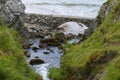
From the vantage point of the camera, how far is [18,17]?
51812mm

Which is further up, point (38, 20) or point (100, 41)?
point (38, 20)

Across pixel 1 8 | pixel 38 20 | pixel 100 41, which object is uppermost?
pixel 38 20

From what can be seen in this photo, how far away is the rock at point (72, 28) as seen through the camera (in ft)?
203

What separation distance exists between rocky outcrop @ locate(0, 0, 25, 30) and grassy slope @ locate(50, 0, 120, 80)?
11205 mm

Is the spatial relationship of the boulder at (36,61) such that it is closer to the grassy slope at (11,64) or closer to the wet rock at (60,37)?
the grassy slope at (11,64)

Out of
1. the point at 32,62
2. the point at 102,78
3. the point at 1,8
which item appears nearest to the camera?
the point at 102,78

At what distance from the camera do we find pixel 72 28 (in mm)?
63031

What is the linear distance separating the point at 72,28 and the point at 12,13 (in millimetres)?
15268

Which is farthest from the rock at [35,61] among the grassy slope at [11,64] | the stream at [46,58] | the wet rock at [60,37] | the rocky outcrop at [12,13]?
the wet rock at [60,37]

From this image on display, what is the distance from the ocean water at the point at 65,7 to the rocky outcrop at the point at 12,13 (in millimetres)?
18710

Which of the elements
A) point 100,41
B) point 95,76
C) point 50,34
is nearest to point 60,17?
point 50,34

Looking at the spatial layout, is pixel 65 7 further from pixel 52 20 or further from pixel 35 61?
pixel 35 61

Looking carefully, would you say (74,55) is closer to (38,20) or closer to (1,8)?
(1,8)

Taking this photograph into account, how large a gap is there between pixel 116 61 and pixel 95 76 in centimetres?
293
